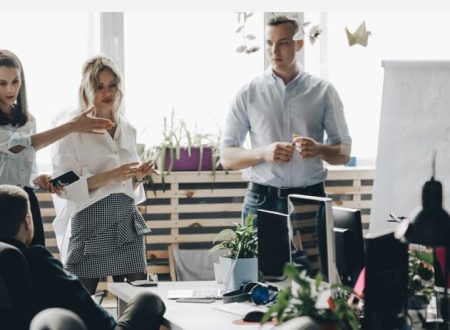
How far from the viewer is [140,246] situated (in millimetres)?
4129

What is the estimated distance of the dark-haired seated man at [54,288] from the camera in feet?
9.16

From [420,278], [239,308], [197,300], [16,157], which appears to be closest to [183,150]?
[16,157]

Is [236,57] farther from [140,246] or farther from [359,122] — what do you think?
[140,246]

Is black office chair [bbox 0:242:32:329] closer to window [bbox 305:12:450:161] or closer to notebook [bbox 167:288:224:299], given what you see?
notebook [bbox 167:288:224:299]

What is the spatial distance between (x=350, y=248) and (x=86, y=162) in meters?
1.65

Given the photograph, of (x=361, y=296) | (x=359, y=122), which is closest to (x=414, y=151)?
(x=361, y=296)

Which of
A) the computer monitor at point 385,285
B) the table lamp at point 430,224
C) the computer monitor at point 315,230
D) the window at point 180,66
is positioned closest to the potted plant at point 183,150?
the window at point 180,66

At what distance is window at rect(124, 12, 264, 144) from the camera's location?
5.57 metres

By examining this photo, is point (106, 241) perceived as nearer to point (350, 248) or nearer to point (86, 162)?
point (86, 162)

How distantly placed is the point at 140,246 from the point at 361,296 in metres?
1.73

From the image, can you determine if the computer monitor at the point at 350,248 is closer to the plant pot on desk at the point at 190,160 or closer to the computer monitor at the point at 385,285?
the computer monitor at the point at 385,285

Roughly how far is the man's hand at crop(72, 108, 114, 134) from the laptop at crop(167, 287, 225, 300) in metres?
0.91

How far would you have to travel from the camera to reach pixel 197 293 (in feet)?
11.1

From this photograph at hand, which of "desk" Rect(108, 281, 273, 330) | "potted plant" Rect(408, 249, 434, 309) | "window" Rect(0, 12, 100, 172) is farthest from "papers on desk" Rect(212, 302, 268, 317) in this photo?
"window" Rect(0, 12, 100, 172)
